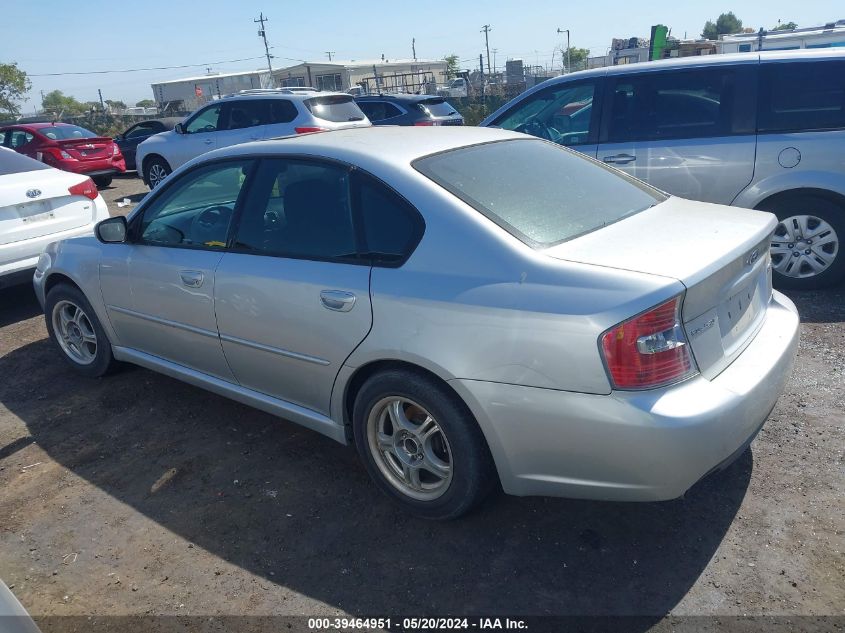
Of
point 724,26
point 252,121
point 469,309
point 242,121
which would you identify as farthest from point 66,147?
point 724,26

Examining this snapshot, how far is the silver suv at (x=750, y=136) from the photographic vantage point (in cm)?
523

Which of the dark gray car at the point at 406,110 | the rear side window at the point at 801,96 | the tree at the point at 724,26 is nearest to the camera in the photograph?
the rear side window at the point at 801,96

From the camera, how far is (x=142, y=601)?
8.91 feet

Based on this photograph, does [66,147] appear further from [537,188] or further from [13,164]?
[537,188]

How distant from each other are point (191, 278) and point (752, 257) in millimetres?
2757

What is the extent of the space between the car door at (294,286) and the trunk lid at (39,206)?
136 inches

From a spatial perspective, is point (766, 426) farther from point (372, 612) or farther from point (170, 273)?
point (170, 273)

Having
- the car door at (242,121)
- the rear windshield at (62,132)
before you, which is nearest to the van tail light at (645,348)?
the car door at (242,121)

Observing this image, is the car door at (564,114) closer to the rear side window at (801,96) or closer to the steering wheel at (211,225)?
the rear side window at (801,96)

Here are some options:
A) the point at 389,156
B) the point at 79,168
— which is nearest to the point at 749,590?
the point at 389,156

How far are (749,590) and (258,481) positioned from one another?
2256mm

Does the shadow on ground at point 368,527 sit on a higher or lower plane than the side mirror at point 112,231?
lower

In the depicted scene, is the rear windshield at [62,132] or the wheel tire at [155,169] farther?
the rear windshield at [62,132]

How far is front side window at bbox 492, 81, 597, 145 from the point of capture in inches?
239
